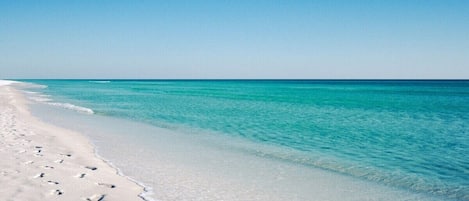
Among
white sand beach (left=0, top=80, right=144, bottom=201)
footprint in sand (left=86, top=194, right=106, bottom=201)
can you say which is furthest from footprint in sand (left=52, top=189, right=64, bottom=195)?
footprint in sand (left=86, top=194, right=106, bottom=201)

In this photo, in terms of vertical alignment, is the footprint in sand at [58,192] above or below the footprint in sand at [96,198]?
above

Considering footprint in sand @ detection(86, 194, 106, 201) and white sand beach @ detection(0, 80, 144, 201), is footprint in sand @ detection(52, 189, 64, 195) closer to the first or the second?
white sand beach @ detection(0, 80, 144, 201)

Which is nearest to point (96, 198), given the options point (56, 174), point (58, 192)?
point (58, 192)

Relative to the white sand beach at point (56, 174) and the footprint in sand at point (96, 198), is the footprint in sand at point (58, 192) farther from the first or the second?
the footprint in sand at point (96, 198)

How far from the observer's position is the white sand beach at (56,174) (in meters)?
7.16

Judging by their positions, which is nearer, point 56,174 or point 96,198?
point 96,198

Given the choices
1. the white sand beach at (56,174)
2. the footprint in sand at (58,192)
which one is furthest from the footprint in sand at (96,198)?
Answer: the footprint in sand at (58,192)

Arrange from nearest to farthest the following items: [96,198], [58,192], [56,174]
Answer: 1. [96,198]
2. [58,192]
3. [56,174]

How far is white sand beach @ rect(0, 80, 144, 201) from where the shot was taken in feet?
23.5

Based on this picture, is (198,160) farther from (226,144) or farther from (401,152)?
(401,152)

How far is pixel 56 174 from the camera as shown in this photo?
337 inches

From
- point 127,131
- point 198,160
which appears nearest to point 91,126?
point 127,131

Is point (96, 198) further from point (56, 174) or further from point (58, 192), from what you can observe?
point (56, 174)

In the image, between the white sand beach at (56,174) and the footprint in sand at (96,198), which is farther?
the white sand beach at (56,174)
